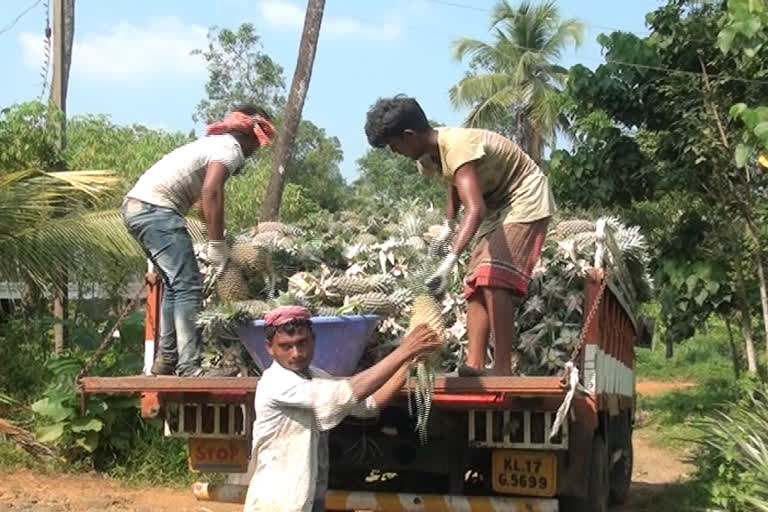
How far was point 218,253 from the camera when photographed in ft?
18.0

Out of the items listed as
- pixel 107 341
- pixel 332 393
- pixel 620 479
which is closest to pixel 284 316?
pixel 332 393

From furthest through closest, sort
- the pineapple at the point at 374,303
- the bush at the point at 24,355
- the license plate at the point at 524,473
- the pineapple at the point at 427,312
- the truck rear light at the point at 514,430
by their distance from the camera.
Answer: the bush at the point at 24,355 < the pineapple at the point at 374,303 < the license plate at the point at 524,473 < the truck rear light at the point at 514,430 < the pineapple at the point at 427,312

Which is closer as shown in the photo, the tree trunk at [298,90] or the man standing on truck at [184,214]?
the man standing on truck at [184,214]

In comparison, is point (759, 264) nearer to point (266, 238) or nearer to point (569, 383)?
point (266, 238)

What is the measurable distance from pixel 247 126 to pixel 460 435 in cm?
180

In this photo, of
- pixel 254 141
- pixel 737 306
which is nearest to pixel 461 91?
pixel 737 306

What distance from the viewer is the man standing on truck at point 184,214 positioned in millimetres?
5336

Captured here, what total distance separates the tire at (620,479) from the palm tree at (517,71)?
2020cm

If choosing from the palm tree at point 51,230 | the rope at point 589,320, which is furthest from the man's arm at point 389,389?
the palm tree at point 51,230

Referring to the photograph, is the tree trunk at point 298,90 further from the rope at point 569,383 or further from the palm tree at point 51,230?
the rope at point 569,383

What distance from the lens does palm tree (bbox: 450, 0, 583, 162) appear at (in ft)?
92.3

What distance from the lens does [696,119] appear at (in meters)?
9.66

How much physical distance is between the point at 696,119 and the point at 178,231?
18.5 feet

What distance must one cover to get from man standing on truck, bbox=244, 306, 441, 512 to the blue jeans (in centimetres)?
141
